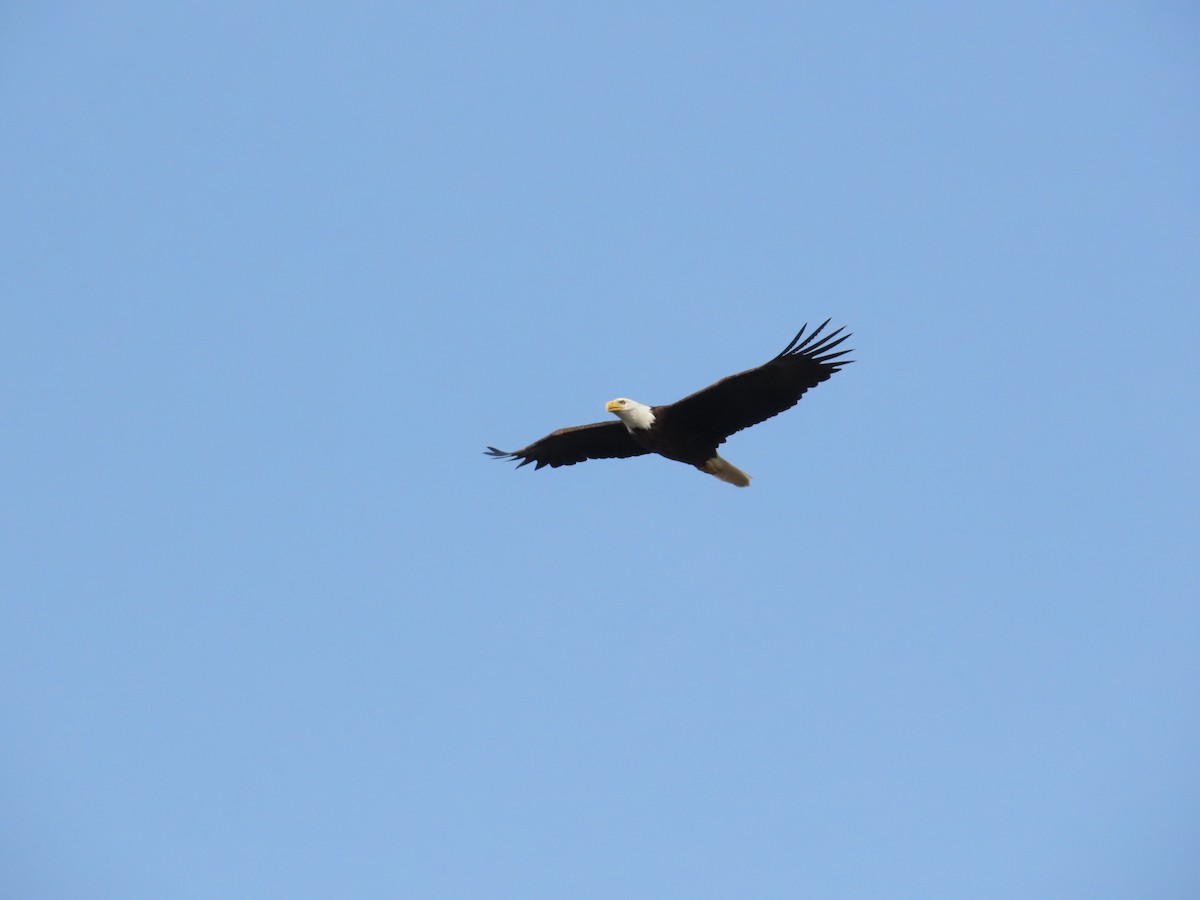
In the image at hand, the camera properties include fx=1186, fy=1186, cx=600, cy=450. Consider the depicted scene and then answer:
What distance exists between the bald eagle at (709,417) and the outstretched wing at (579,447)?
0.02 meters

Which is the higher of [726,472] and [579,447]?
[579,447]

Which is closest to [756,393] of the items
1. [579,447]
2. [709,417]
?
[709,417]

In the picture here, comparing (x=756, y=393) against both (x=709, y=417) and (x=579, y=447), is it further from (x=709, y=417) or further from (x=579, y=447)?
(x=579, y=447)

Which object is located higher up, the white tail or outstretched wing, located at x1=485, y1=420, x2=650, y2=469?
outstretched wing, located at x1=485, y1=420, x2=650, y2=469

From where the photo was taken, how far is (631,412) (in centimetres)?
1747

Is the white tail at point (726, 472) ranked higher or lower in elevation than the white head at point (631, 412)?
lower

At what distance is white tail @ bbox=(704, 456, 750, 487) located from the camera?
702 inches

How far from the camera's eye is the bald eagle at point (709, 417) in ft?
53.8

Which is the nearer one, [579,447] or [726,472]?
[726,472]

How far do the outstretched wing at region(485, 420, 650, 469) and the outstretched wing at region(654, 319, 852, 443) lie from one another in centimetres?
140

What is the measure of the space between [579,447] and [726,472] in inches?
101

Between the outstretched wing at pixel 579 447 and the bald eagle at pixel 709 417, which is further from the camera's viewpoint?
the outstretched wing at pixel 579 447

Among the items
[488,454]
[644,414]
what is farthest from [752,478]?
[488,454]

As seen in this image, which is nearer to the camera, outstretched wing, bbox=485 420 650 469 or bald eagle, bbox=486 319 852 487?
bald eagle, bbox=486 319 852 487
